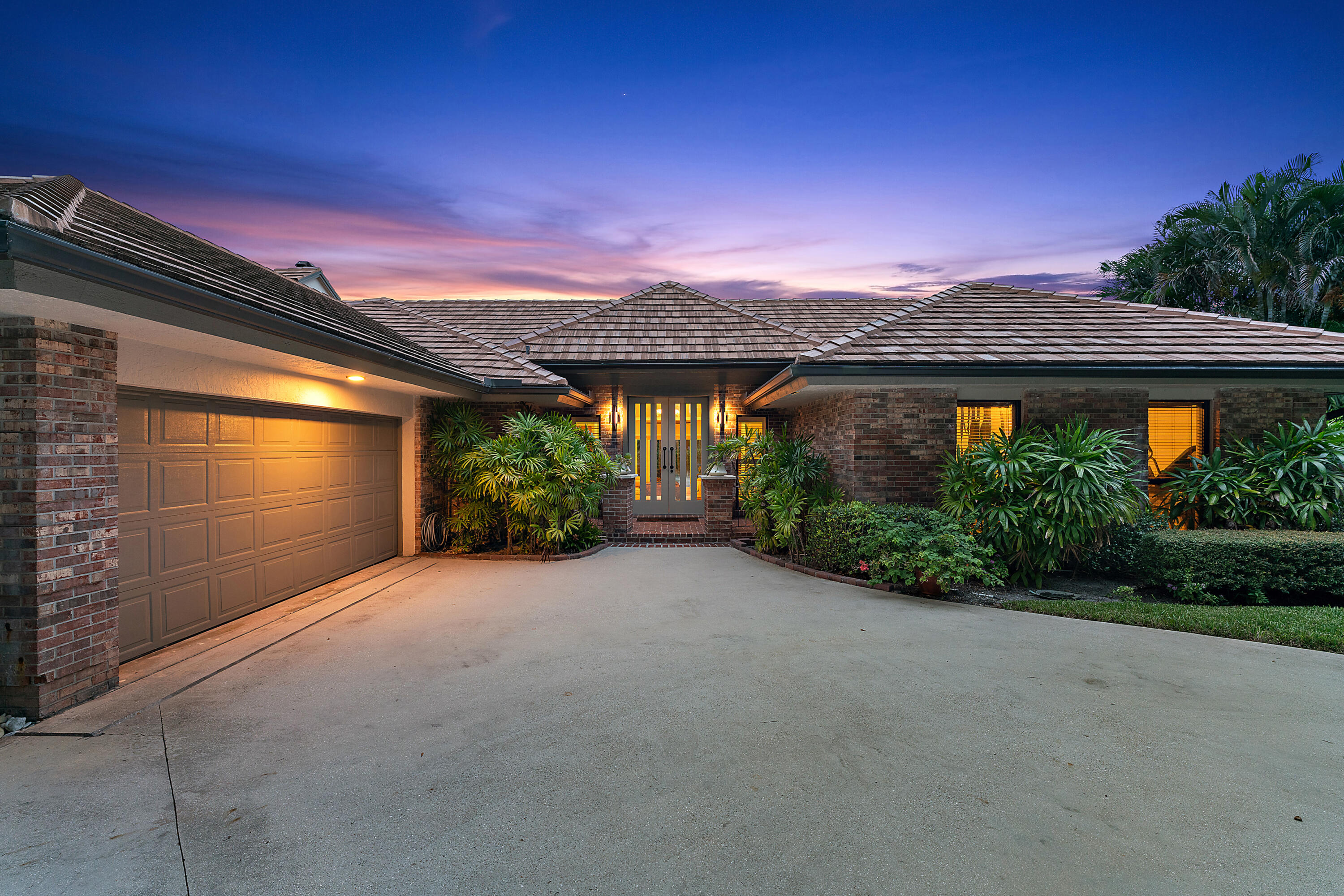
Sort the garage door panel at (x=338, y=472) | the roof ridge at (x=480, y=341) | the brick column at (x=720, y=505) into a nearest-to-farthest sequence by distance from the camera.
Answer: the garage door panel at (x=338, y=472) < the roof ridge at (x=480, y=341) < the brick column at (x=720, y=505)

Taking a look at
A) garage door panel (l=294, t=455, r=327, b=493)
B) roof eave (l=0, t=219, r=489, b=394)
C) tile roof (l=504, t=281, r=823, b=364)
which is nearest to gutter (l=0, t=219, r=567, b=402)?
roof eave (l=0, t=219, r=489, b=394)

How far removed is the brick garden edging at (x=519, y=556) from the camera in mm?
8156

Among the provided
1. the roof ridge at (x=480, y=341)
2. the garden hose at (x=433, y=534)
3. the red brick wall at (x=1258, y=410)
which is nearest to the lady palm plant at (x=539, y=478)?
the roof ridge at (x=480, y=341)

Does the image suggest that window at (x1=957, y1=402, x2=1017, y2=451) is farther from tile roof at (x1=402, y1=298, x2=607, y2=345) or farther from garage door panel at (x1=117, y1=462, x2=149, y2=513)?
garage door panel at (x1=117, y1=462, x2=149, y2=513)

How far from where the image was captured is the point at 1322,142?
14133mm

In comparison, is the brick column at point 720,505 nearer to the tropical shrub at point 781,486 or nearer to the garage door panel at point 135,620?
the tropical shrub at point 781,486

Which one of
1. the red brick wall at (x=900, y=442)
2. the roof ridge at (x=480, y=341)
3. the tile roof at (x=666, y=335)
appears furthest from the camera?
the tile roof at (x=666, y=335)

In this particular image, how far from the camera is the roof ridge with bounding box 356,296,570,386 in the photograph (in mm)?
8484

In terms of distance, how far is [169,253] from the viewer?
4.16 meters

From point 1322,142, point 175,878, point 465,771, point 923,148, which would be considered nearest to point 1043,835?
point 465,771

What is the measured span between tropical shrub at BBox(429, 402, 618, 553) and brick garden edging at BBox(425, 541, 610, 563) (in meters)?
0.11

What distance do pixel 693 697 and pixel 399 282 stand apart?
628 inches

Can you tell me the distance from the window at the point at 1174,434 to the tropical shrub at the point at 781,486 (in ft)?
15.0

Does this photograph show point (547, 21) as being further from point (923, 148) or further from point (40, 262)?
point (40, 262)
